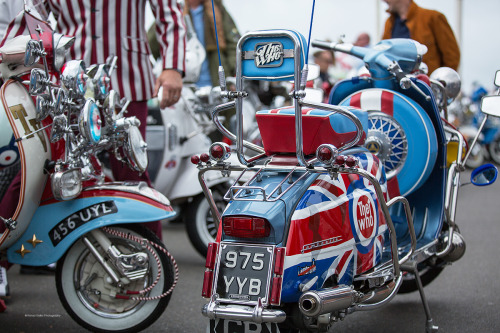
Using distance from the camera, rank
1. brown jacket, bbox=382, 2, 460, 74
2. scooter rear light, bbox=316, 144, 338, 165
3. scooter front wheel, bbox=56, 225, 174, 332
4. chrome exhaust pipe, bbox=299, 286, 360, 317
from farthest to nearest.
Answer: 1. brown jacket, bbox=382, 2, 460, 74
2. scooter front wheel, bbox=56, 225, 174, 332
3. scooter rear light, bbox=316, 144, 338, 165
4. chrome exhaust pipe, bbox=299, 286, 360, 317

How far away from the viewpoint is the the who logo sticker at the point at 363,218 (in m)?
2.66

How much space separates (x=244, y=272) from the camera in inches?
93.4

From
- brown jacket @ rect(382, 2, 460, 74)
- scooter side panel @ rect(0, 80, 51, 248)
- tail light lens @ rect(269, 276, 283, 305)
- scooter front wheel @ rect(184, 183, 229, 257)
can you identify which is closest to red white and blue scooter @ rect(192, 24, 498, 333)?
tail light lens @ rect(269, 276, 283, 305)

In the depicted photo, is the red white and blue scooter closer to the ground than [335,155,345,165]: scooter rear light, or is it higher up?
closer to the ground

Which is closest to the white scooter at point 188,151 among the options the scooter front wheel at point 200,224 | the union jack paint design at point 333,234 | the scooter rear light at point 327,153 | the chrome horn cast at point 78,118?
the scooter front wheel at point 200,224

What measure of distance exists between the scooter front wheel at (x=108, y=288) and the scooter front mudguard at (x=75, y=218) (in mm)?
79

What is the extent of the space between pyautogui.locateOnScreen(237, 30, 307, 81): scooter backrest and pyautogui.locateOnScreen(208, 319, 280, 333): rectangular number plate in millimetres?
851

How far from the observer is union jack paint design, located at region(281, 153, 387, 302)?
237 centimetres

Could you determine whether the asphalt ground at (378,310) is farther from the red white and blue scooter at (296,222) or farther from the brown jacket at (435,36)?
the brown jacket at (435,36)

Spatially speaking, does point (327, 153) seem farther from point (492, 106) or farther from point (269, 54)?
point (492, 106)

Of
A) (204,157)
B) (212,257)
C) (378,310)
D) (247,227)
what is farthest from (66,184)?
(378,310)

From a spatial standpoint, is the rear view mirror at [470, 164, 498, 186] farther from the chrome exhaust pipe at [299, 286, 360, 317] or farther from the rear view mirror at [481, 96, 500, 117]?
the chrome exhaust pipe at [299, 286, 360, 317]

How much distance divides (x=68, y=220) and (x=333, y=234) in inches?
48.9

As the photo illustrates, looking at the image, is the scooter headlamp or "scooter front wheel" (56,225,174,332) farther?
"scooter front wheel" (56,225,174,332)
